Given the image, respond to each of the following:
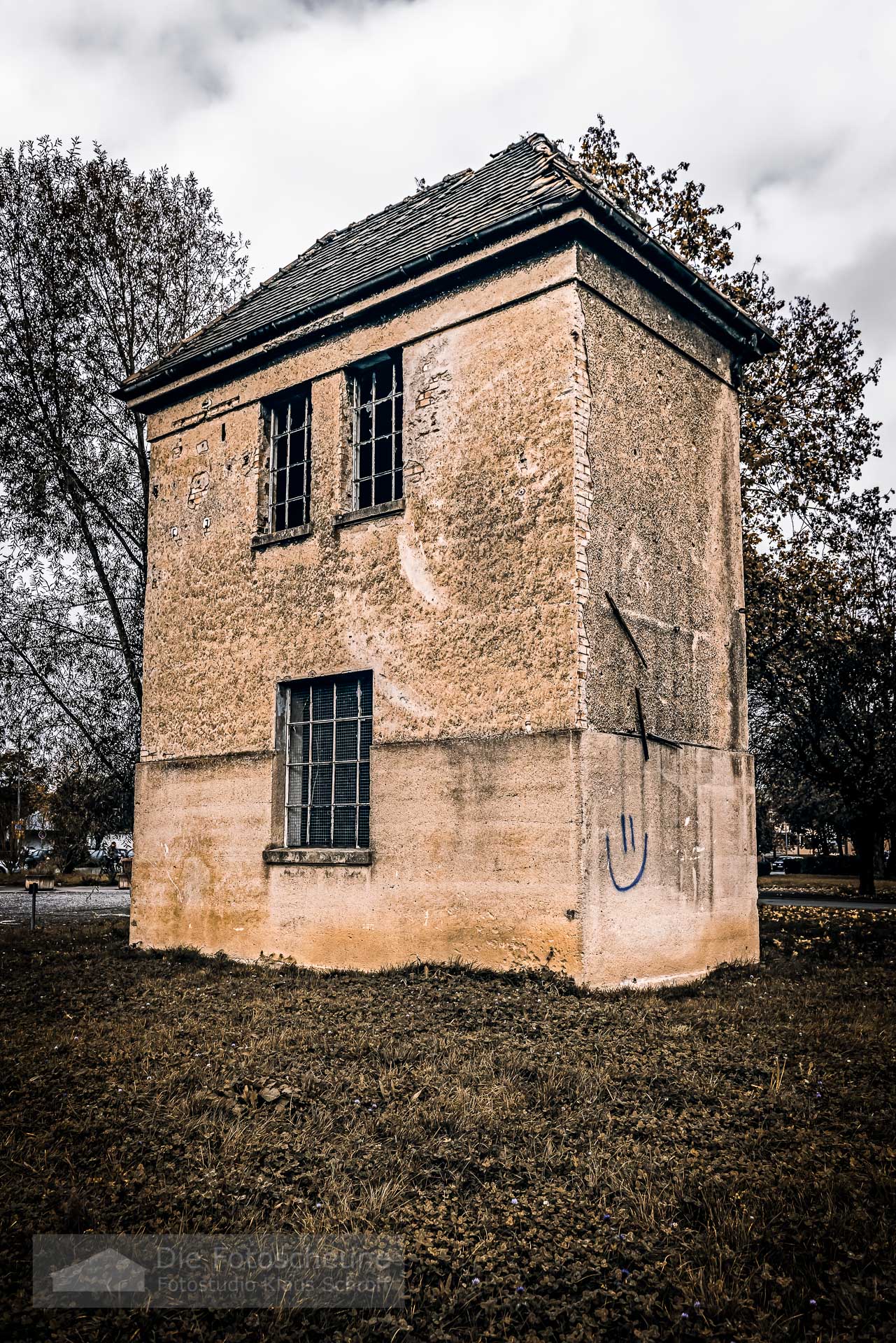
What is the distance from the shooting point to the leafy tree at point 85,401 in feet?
55.1

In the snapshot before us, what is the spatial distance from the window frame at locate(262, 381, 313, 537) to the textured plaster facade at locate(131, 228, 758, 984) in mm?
153

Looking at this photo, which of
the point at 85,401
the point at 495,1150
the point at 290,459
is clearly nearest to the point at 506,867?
the point at 495,1150

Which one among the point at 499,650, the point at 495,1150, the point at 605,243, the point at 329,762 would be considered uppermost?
the point at 605,243

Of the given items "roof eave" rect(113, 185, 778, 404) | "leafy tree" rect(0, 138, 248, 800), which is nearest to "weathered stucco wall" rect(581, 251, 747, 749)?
"roof eave" rect(113, 185, 778, 404)

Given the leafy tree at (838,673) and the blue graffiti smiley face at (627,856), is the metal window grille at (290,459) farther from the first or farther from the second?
the leafy tree at (838,673)

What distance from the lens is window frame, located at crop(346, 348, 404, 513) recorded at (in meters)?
10.6

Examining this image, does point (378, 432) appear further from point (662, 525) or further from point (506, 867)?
point (506, 867)

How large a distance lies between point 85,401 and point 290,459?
7.33 m

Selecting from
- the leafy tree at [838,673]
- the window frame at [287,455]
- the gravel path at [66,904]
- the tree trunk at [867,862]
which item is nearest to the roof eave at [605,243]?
the window frame at [287,455]

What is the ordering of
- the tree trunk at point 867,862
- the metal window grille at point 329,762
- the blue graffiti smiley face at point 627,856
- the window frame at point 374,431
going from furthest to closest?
1. the tree trunk at point 867,862
2. the window frame at point 374,431
3. the metal window grille at point 329,762
4. the blue graffiti smiley face at point 627,856

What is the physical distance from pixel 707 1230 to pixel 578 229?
8.08 m

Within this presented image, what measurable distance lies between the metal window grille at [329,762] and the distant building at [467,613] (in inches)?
1.5

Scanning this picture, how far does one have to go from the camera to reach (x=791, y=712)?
19.4 metres

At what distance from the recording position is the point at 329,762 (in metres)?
10.7
